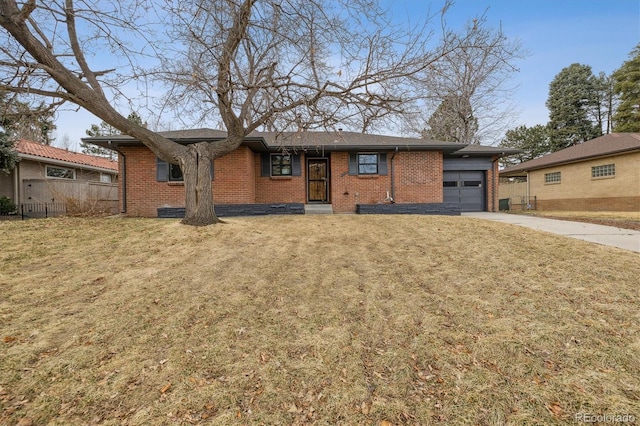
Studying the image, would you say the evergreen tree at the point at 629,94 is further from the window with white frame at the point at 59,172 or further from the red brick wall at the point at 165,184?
the window with white frame at the point at 59,172

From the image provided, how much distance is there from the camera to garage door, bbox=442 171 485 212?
14.6 meters

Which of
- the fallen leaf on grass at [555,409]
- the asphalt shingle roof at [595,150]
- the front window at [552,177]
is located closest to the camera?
the fallen leaf on grass at [555,409]

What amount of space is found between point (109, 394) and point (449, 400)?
7.85ft

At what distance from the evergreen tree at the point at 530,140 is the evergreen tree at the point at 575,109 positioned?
0.80 meters

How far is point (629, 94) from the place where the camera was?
26094mm

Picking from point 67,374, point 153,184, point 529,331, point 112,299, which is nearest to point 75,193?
point 153,184

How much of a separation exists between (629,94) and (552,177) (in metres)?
A: 17.0

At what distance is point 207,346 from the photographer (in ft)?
8.84

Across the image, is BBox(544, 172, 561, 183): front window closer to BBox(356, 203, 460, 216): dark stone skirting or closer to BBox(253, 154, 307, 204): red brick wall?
BBox(356, 203, 460, 216): dark stone skirting

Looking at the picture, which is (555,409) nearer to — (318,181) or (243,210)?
(243,210)

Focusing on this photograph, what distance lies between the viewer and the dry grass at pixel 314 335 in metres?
2.03

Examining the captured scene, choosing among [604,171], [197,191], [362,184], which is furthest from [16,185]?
[604,171]

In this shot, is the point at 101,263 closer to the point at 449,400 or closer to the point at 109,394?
the point at 109,394

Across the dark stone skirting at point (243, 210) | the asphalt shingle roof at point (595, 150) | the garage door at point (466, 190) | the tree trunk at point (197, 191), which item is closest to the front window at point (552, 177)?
the asphalt shingle roof at point (595, 150)
